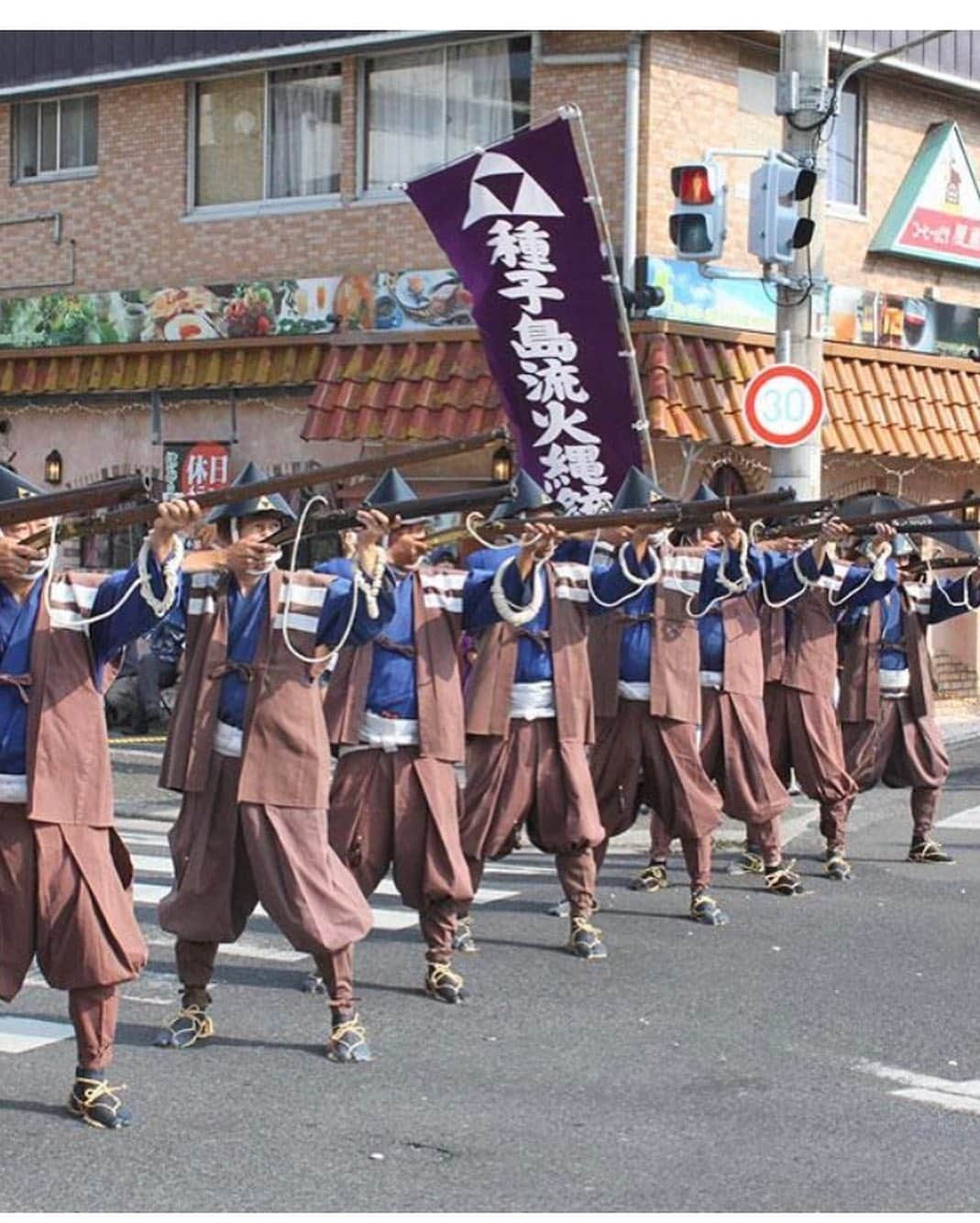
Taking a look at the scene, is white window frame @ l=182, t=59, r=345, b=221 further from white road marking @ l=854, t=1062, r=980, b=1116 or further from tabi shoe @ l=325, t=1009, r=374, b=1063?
white road marking @ l=854, t=1062, r=980, b=1116

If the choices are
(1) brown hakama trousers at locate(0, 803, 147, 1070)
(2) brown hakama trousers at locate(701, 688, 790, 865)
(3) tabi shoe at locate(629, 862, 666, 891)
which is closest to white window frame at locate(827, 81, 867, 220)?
(2) brown hakama trousers at locate(701, 688, 790, 865)

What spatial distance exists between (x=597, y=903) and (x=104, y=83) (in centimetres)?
1292

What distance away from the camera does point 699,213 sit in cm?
1340

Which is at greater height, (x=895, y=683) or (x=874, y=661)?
(x=874, y=661)

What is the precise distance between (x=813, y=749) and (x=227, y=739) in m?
4.89

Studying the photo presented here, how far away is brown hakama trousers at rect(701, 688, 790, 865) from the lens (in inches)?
430

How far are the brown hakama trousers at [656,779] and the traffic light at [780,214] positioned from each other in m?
4.11

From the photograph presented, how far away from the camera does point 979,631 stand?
70.5 feet

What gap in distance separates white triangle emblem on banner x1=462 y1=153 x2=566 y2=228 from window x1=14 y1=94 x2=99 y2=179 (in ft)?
24.0

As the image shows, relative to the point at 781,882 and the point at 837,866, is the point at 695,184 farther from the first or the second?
the point at 781,882

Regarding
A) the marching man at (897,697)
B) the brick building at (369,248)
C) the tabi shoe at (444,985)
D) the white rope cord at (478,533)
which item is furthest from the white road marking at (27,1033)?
the brick building at (369,248)

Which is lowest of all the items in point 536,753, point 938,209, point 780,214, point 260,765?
point 536,753

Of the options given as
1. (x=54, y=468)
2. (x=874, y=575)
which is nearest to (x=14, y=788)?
(x=874, y=575)

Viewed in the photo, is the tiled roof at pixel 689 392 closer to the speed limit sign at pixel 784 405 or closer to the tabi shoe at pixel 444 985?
the speed limit sign at pixel 784 405
